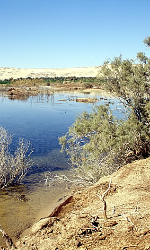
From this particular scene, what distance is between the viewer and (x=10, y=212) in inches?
333

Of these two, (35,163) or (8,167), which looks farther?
(35,163)

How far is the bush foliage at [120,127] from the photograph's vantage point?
9.00 metres

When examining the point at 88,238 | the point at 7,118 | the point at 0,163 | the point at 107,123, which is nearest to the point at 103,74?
the point at 107,123

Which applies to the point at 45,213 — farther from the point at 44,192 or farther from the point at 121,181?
the point at 121,181

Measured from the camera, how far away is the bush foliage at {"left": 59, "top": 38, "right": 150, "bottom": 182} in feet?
29.5

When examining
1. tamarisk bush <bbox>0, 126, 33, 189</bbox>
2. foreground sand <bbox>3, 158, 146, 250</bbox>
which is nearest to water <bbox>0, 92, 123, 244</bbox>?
tamarisk bush <bbox>0, 126, 33, 189</bbox>

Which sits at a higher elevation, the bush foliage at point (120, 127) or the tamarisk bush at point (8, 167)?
the bush foliage at point (120, 127)

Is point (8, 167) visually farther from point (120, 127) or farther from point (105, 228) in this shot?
point (105, 228)

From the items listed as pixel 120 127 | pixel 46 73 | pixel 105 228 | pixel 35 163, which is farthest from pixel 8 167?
pixel 46 73

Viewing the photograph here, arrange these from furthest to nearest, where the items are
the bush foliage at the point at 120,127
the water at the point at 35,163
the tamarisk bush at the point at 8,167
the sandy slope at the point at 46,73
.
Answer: the sandy slope at the point at 46,73 < the tamarisk bush at the point at 8,167 < the bush foliage at the point at 120,127 < the water at the point at 35,163

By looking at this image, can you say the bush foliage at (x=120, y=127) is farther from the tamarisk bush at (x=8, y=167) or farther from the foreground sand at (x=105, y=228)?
the foreground sand at (x=105, y=228)

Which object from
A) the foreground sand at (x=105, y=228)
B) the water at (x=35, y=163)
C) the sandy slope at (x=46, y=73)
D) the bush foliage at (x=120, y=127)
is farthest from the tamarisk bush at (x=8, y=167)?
the sandy slope at (x=46, y=73)

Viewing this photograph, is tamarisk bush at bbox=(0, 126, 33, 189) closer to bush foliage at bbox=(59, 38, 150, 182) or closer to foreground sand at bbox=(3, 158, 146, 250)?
bush foliage at bbox=(59, 38, 150, 182)

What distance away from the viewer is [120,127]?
357 inches
